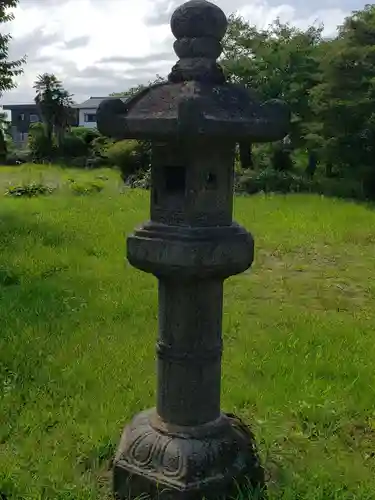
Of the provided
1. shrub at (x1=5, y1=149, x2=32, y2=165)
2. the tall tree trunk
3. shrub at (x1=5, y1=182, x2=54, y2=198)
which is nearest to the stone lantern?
the tall tree trunk

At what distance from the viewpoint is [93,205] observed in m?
14.1

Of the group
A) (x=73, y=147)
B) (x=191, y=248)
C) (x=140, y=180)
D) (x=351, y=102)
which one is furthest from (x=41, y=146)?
(x=191, y=248)

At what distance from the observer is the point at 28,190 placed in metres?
16.9

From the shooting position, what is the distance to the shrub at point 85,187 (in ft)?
56.9

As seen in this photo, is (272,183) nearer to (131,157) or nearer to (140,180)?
(140,180)

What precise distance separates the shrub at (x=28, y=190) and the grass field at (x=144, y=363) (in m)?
7.50

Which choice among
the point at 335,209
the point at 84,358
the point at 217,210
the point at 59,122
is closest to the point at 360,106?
the point at 335,209

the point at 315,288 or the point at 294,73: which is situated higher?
the point at 294,73

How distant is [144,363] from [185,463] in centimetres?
190

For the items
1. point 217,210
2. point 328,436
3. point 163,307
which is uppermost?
point 217,210

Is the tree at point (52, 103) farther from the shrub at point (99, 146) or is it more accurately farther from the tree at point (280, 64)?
the tree at point (280, 64)

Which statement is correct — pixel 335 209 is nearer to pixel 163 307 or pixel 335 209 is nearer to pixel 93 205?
pixel 93 205

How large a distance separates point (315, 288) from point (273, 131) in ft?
16.6

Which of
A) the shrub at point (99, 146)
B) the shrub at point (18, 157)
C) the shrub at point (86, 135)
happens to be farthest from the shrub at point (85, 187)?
the shrub at point (86, 135)
